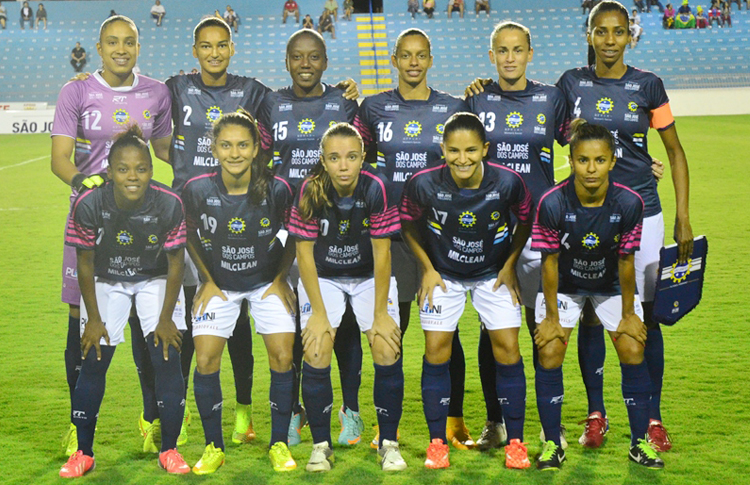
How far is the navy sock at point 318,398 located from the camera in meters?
4.07

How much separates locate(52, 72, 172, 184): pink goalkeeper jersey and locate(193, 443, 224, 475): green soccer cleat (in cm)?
159

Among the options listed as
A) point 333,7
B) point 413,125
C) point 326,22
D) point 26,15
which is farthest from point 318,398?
point 26,15

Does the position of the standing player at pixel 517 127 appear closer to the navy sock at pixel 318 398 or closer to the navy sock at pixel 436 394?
the navy sock at pixel 436 394

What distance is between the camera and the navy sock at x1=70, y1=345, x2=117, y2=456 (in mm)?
4020

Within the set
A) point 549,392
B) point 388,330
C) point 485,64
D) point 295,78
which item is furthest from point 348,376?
point 485,64

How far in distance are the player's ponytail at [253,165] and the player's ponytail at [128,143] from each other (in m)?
0.34

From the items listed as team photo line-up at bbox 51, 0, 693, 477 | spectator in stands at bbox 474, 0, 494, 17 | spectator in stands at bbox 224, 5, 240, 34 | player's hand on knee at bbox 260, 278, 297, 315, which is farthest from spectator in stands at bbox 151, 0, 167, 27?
player's hand on knee at bbox 260, 278, 297, 315

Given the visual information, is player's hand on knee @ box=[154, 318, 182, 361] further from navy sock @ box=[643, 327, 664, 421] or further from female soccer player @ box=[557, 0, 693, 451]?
navy sock @ box=[643, 327, 664, 421]

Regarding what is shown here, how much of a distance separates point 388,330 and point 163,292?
3.70 feet

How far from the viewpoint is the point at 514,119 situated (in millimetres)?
4395

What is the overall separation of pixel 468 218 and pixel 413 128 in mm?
672

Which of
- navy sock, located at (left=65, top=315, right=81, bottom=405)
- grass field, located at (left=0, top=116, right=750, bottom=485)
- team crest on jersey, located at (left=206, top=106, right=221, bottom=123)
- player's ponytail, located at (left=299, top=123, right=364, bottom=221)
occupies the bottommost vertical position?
grass field, located at (left=0, top=116, right=750, bottom=485)

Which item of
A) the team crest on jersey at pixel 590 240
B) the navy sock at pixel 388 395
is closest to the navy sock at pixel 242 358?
the navy sock at pixel 388 395

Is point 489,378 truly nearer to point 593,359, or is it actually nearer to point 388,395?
point 593,359
